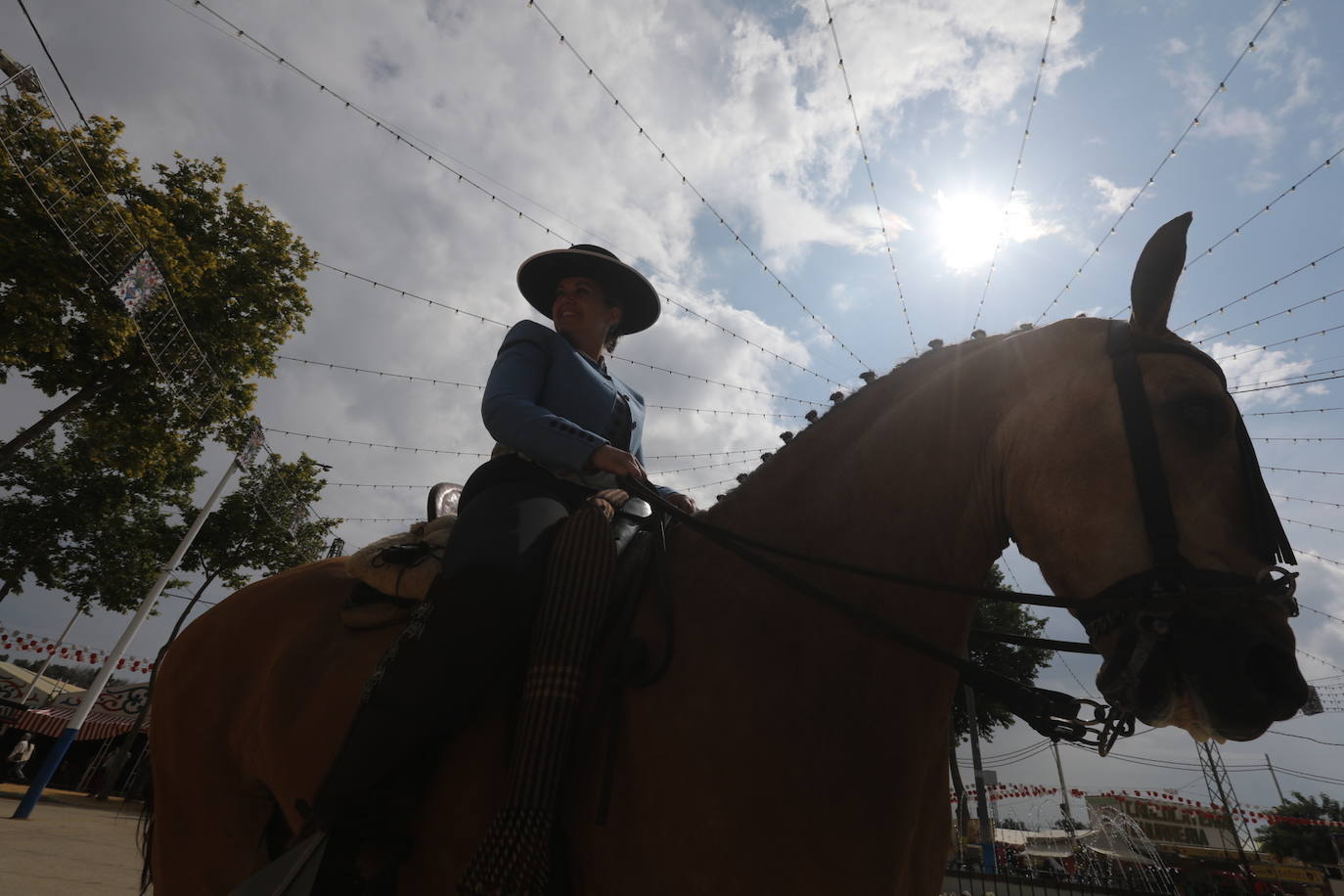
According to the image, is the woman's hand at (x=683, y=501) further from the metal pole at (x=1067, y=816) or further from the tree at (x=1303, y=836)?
the tree at (x=1303, y=836)

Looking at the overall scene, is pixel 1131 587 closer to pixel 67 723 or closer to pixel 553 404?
pixel 553 404

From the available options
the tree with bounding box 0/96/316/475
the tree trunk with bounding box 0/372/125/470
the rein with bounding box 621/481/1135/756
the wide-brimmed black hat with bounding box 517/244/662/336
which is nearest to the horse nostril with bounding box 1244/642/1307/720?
the rein with bounding box 621/481/1135/756

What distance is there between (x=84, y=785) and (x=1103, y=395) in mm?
34219

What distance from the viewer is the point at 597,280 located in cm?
280

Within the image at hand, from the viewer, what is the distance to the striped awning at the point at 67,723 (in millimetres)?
19312

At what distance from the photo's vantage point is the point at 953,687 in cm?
170

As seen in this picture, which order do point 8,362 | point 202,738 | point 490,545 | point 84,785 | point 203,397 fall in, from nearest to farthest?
point 490,545
point 202,738
point 8,362
point 203,397
point 84,785

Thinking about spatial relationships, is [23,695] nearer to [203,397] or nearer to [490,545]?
[203,397]

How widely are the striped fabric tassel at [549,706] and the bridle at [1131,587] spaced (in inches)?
9.9

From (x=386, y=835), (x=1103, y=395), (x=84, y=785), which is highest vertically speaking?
(x=1103, y=395)

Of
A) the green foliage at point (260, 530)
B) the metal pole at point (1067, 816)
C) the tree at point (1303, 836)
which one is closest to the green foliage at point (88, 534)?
the green foliage at point (260, 530)

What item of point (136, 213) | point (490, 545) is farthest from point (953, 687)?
point (136, 213)

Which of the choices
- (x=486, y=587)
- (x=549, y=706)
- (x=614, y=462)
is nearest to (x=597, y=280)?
(x=614, y=462)

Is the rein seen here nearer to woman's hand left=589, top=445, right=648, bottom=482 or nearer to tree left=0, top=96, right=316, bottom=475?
woman's hand left=589, top=445, right=648, bottom=482
